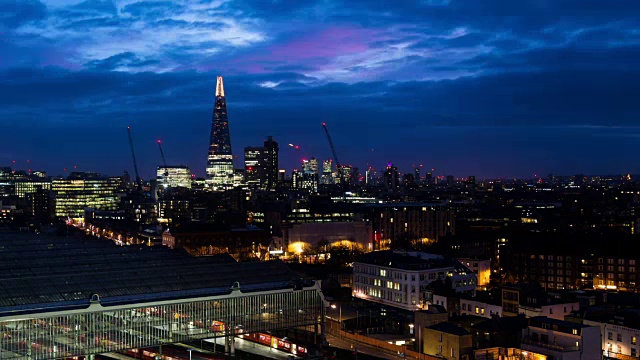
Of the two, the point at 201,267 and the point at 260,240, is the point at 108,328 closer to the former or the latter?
the point at 201,267

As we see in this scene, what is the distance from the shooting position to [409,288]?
4397cm

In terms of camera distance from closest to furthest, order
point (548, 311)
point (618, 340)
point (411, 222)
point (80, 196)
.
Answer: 1. point (618, 340)
2. point (548, 311)
3. point (411, 222)
4. point (80, 196)

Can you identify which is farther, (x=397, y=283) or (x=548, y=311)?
(x=397, y=283)

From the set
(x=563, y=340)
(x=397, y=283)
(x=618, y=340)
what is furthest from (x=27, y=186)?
(x=563, y=340)

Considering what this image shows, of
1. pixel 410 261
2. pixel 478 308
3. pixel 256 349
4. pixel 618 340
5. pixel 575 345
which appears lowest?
pixel 256 349

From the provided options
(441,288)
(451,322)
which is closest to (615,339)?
(451,322)

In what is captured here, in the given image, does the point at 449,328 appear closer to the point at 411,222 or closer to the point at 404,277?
the point at 404,277

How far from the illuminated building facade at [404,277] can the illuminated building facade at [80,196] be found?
99709 mm

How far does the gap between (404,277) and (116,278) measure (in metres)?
17.3

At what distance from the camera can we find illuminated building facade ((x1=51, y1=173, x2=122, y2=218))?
141375 millimetres

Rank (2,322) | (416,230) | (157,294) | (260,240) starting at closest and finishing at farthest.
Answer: (2,322), (157,294), (260,240), (416,230)

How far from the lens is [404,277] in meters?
44.3

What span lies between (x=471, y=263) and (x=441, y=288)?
11.4 meters

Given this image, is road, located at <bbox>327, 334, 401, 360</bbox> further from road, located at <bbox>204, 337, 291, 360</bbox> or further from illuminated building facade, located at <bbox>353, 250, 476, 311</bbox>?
illuminated building facade, located at <bbox>353, 250, 476, 311</bbox>
